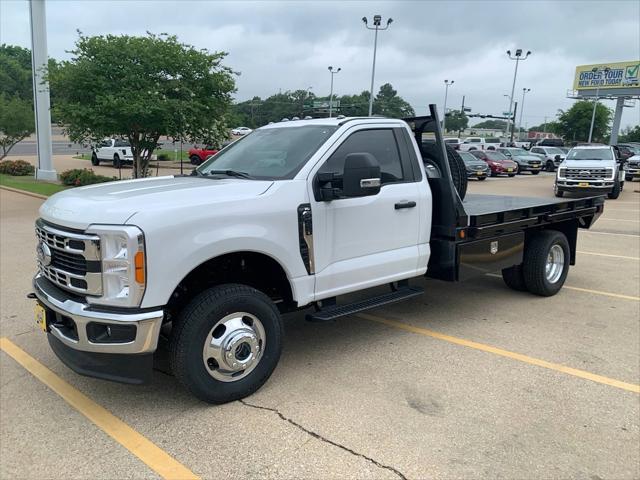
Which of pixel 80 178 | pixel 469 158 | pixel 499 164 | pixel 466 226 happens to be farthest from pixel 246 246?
pixel 499 164

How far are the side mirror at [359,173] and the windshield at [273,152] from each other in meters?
0.42

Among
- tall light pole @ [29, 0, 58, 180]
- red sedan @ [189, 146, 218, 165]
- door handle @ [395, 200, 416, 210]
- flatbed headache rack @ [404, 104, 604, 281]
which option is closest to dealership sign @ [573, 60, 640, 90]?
red sedan @ [189, 146, 218, 165]

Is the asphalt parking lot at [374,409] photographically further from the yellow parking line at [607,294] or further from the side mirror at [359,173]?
the side mirror at [359,173]

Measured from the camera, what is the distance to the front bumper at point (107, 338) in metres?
3.18

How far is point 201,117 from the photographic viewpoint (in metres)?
14.5

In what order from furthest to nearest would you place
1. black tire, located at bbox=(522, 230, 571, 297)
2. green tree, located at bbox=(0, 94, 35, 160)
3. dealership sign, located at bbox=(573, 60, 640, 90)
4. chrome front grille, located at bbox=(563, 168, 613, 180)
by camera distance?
dealership sign, located at bbox=(573, 60, 640, 90) < green tree, located at bbox=(0, 94, 35, 160) < chrome front grille, located at bbox=(563, 168, 613, 180) < black tire, located at bbox=(522, 230, 571, 297)

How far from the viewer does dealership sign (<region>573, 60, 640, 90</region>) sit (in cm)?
6253

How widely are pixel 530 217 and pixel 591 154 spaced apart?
1667cm

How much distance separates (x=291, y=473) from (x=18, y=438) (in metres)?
1.73

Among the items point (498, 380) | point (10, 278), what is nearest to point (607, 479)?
point (498, 380)

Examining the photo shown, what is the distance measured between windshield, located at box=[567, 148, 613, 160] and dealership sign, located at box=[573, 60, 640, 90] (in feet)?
169

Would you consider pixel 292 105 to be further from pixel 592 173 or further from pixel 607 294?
pixel 607 294

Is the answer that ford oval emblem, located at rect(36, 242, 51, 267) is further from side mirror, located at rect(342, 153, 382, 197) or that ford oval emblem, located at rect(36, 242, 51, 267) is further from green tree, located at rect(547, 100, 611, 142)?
green tree, located at rect(547, 100, 611, 142)

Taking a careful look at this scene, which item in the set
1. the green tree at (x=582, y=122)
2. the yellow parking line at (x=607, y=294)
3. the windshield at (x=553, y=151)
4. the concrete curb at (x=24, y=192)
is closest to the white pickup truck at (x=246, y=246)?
the yellow parking line at (x=607, y=294)
